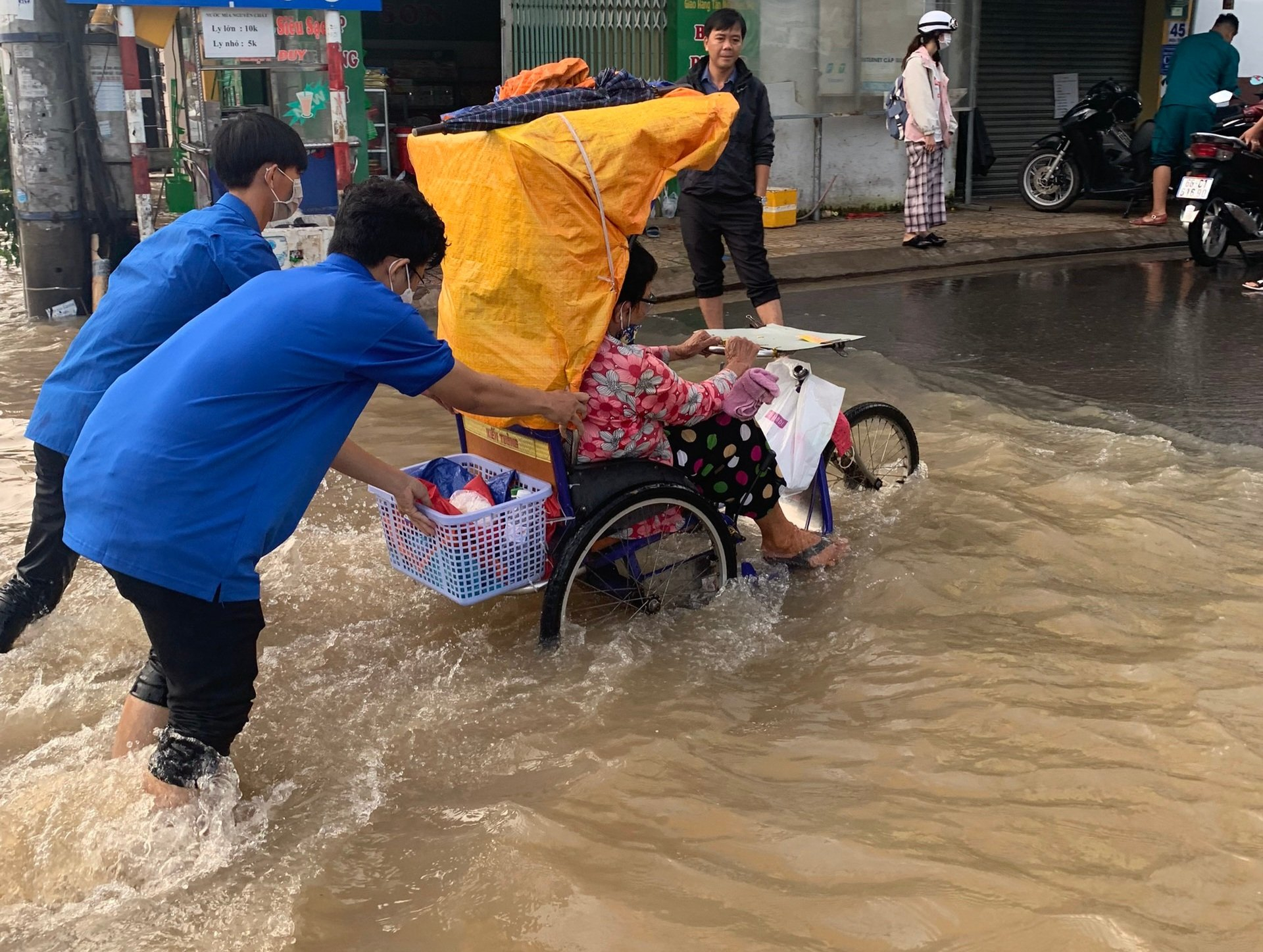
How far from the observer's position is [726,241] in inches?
275

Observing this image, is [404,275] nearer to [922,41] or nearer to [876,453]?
[876,453]

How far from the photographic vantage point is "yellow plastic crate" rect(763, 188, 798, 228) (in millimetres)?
11875

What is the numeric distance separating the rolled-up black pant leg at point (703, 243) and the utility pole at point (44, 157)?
429cm

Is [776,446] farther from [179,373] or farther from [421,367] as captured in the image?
[179,373]

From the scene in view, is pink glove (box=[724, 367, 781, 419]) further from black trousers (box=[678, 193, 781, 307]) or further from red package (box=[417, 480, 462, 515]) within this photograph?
black trousers (box=[678, 193, 781, 307])

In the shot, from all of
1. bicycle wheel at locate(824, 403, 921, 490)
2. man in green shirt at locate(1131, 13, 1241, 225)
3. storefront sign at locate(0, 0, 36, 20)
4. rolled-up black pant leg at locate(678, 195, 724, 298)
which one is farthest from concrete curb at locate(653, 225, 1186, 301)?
storefront sign at locate(0, 0, 36, 20)

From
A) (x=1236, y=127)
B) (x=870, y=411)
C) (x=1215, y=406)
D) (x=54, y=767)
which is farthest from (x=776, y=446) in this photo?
(x=1236, y=127)

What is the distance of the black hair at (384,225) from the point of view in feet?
9.80

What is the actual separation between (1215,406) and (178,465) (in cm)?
549

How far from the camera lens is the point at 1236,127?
33.3 ft

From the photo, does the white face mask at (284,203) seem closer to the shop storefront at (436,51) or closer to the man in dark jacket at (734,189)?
the man in dark jacket at (734,189)

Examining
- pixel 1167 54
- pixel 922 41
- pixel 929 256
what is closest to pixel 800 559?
pixel 929 256

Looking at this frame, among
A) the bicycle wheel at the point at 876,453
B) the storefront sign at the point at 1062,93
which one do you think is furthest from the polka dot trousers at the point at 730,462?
the storefront sign at the point at 1062,93

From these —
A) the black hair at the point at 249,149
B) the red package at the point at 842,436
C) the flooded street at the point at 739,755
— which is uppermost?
the black hair at the point at 249,149
